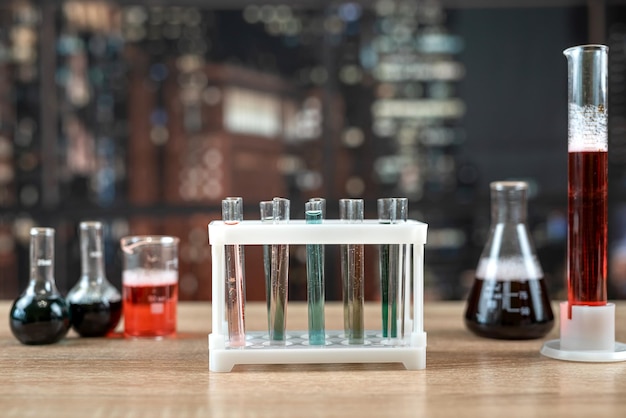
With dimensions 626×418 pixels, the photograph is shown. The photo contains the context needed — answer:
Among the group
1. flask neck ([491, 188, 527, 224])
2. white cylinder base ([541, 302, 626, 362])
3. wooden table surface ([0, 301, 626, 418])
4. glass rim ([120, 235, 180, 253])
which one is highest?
flask neck ([491, 188, 527, 224])

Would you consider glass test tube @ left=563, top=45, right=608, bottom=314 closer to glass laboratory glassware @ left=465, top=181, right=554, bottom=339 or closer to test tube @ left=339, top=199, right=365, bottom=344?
glass laboratory glassware @ left=465, top=181, right=554, bottom=339

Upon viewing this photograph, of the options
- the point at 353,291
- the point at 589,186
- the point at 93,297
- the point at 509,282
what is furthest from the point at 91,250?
the point at 589,186

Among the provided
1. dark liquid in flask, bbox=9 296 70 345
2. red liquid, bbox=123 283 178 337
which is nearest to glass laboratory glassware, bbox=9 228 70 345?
dark liquid in flask, bbox=9 296 70 345

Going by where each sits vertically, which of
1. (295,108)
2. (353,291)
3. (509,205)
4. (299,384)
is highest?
(295,108)

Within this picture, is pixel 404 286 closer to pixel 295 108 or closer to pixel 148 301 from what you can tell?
pixel 148 301

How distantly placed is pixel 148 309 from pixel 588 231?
74 cm

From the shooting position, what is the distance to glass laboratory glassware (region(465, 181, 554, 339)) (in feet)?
4.40

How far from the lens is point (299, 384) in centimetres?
103

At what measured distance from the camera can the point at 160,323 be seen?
4.54 ft

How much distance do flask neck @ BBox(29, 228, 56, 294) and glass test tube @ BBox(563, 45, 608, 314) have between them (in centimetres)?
82

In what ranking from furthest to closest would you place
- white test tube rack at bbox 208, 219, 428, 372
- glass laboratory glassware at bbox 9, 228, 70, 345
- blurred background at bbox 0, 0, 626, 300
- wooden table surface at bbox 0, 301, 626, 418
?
blurred background at bbox 0, 0, 626, 300, glass laboratory glassware at bbox 9, 228, 70, 345, white test tube rack at bbox 208, 219, 428, 372, wooden table surface at bbox 0, 301, 626, 418

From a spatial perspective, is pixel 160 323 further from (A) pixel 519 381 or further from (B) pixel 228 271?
(A) pixel 519 381

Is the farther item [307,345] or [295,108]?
[295,108]

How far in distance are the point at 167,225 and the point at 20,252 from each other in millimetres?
946
